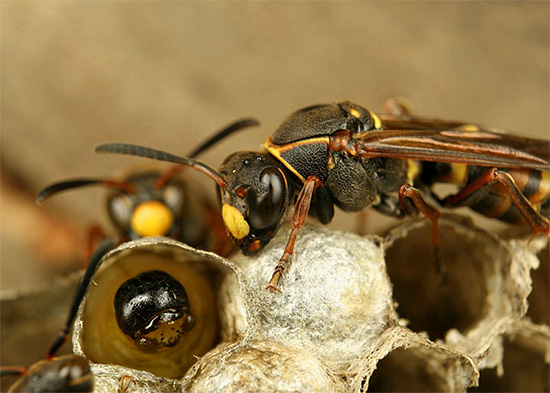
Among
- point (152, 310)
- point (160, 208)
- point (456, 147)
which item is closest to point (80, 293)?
point (152, 310)

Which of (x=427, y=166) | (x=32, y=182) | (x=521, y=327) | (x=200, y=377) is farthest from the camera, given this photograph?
(x=32, y=182)

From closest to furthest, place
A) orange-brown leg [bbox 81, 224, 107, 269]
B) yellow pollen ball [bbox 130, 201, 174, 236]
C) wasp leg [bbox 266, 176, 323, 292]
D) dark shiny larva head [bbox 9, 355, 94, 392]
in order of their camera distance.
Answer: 1. dark shiny larva head [bbox 9, 355, 94, 392]
2. wasp leg [bbox 266, 176, 323, 292]
3. yellow pollen ball [bbox 130, 201, 174, 236]
4. orange-brown leg [bbox 81, 224, 107, 269]

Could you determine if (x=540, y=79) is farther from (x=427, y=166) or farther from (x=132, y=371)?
(x=132, y=371)

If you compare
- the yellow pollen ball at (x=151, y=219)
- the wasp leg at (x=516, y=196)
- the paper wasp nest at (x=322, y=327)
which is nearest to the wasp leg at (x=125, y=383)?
the paper wasp nest at (x=322, y=327)

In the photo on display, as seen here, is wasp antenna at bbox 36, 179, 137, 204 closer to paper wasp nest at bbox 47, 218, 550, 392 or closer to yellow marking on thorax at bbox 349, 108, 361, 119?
paper wasp nest at bbox 47, 218, 550, 392

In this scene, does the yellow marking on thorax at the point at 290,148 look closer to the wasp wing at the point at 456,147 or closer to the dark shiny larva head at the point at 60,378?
the wasp wing at the point at 456,147

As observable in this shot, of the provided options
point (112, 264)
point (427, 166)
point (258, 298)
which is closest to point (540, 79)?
point (427, 166)

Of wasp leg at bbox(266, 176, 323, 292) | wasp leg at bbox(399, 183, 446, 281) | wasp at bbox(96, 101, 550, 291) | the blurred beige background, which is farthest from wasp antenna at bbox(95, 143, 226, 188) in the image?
the blurred beige background
